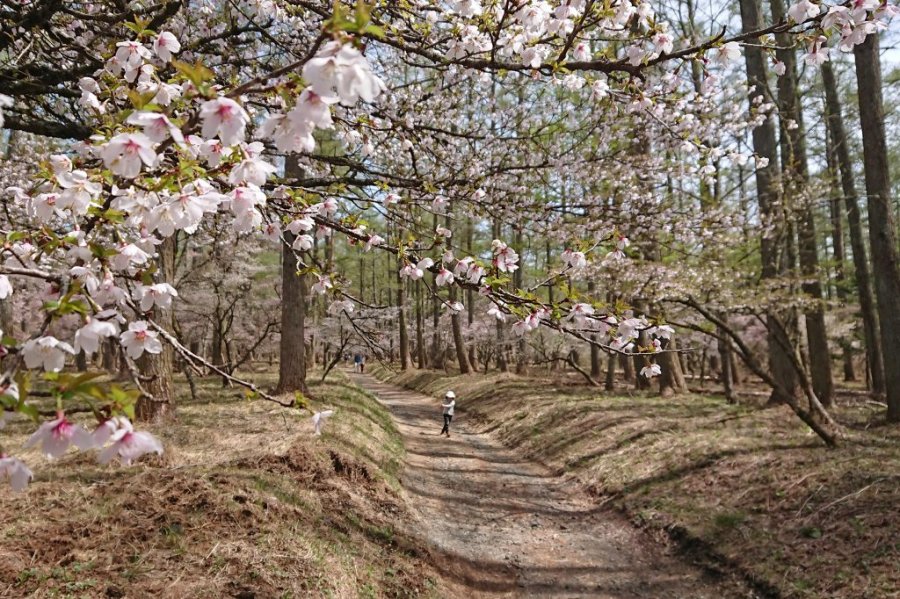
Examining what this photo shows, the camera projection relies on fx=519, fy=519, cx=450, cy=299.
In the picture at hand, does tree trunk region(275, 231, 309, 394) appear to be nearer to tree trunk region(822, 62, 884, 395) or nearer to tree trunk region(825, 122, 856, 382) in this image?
tree trunk region(825, 122, 856, 382)

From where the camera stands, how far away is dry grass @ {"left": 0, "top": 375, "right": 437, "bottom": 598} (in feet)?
10.8

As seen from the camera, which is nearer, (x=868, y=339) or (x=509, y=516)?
(x=509, y=516)

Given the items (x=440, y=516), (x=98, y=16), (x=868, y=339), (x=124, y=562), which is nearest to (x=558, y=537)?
(x=440, y=516)

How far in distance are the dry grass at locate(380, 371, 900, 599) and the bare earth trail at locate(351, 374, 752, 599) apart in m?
0.35

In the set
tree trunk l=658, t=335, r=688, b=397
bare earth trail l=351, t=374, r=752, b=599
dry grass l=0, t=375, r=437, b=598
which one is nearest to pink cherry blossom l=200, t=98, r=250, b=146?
dry grass l=0, t=375, r=437, b=598

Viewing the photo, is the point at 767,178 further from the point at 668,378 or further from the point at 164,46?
the point at 164,46

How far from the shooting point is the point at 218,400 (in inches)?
384

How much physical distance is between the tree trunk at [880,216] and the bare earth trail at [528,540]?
4.30 metres

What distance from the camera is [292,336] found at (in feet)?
35.0

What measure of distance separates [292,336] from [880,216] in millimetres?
9948

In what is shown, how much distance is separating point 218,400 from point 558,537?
686cm

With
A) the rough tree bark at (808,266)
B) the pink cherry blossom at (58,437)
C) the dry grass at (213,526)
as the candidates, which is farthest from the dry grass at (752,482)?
the pink cherry blossom at (58,437)

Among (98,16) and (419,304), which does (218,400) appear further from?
(419,304)

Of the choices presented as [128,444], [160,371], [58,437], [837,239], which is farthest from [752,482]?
[837,239]
